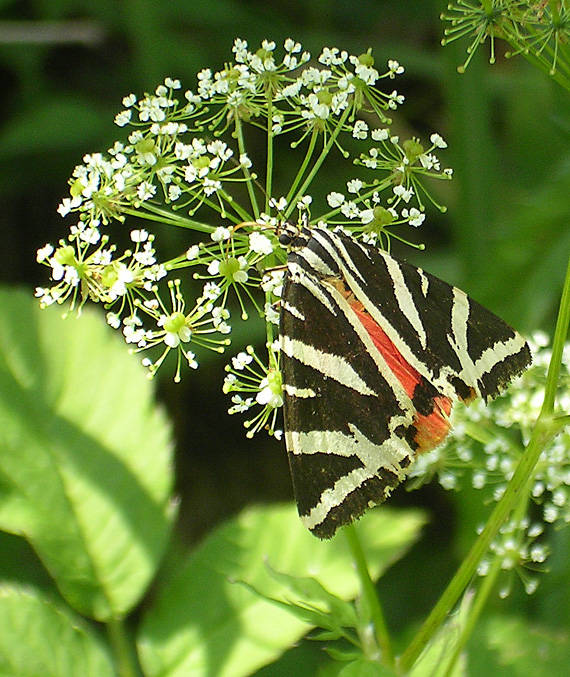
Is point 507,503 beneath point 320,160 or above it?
beneath

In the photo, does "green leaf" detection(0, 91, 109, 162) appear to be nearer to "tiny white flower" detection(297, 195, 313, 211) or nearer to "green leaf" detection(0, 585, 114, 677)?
"tiny white flower" detection(297, 195, 313, 211)

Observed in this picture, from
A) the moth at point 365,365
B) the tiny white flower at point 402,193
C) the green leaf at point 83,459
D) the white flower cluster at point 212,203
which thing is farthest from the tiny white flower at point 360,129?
the green leaf at point 83,459

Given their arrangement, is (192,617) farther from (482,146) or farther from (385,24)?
(385,24)

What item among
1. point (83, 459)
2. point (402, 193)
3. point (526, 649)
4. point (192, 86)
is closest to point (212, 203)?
point (402, 193)

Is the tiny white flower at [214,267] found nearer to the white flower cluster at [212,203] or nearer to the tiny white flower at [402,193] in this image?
the white flower cluster at [212,203]

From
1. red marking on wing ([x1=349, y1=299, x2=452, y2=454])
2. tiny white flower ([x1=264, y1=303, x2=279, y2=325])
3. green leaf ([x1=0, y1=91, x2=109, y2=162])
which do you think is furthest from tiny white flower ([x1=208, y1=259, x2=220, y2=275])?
green leaf ([x1=0, y1=91, x2=109, y2=162])

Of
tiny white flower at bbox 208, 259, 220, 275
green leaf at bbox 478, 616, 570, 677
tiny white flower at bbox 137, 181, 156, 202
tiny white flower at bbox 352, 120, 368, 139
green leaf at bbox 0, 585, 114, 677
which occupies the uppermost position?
tiny white flower at bbox 352, 120, 368, 139

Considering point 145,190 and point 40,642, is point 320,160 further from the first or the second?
point 40,642
